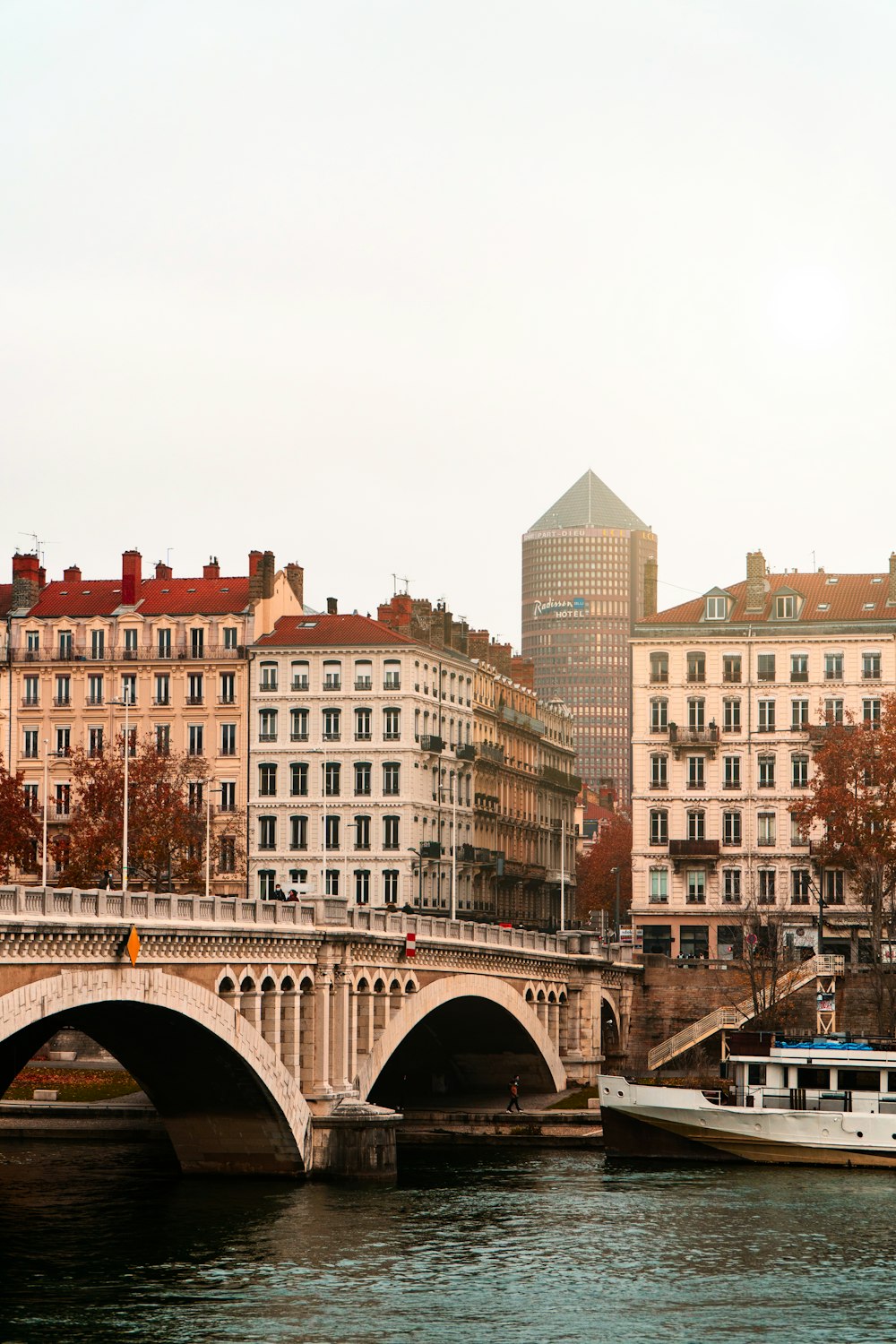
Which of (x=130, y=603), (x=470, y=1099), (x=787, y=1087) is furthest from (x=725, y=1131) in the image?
(x=130, y=603)

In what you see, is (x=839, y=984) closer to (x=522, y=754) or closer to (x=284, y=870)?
(x=284, y=870)

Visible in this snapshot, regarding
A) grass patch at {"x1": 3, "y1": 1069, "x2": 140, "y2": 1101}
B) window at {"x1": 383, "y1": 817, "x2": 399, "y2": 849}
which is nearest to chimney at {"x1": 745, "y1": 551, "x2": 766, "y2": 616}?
window at {"x1": 383, "y1": 817, "x2": 399, "y2": 849}

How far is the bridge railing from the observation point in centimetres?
6575

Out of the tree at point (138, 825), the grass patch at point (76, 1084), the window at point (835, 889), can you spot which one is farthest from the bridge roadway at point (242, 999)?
the window at point (835, 889)

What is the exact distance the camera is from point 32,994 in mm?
64625

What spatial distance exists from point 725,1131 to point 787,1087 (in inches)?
123

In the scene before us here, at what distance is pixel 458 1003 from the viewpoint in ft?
345

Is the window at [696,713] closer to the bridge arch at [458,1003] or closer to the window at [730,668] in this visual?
the window at [730,668]

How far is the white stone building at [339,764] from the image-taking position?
482 feet

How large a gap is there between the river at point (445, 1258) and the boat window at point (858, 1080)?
7059 millimetres

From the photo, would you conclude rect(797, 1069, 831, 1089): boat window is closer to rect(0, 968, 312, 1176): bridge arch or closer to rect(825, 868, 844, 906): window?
rect(0, 968, 312, 1176): bridge arch

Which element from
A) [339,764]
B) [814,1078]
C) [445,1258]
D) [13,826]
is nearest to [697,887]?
[339,764]

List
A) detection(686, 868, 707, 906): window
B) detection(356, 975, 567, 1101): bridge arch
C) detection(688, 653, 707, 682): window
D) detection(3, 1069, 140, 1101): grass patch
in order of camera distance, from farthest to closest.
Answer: detection(688, 653, 707, 682): window → detection(686, 868, 707, 906): window → detection(3, 1069, 140, 1101): grass patch → detection(356, 975, 567, 1101): bridge arch

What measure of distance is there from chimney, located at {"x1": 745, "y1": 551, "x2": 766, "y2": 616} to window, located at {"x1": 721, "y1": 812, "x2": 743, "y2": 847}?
42.0 ft
